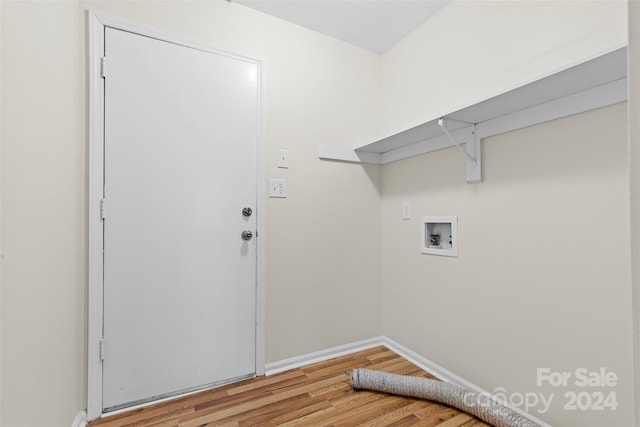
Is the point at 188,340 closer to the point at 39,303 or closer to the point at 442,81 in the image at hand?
the point at 39,303

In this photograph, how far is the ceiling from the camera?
6.24 ft

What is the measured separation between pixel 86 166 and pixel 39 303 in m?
0.73

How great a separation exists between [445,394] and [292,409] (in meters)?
0.80

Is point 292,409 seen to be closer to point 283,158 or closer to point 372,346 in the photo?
point 372,346

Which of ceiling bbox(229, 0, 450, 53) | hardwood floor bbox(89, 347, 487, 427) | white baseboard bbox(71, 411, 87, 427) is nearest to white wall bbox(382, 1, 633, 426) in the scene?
ceiling bbox(229, 0, 450, 53)

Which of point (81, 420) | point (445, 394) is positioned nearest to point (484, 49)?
point (445, 394)

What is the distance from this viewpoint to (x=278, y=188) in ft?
6.51

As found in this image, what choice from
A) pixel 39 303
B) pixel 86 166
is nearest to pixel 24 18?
pixel 86 166

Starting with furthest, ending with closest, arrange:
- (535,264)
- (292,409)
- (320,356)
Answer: (320,356) < (292,409) < (535,264)

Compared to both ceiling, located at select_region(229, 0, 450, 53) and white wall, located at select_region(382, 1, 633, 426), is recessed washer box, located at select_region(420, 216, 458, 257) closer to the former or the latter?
white wall, located at select_region(382, 1, 633, 426)

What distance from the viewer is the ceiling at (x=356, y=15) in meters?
1.90

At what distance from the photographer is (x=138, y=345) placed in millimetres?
1604

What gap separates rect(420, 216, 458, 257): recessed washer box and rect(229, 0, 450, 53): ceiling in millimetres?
1338

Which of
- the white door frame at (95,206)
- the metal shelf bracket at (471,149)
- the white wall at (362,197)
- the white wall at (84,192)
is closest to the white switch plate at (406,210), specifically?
the white wall at (362,197)
